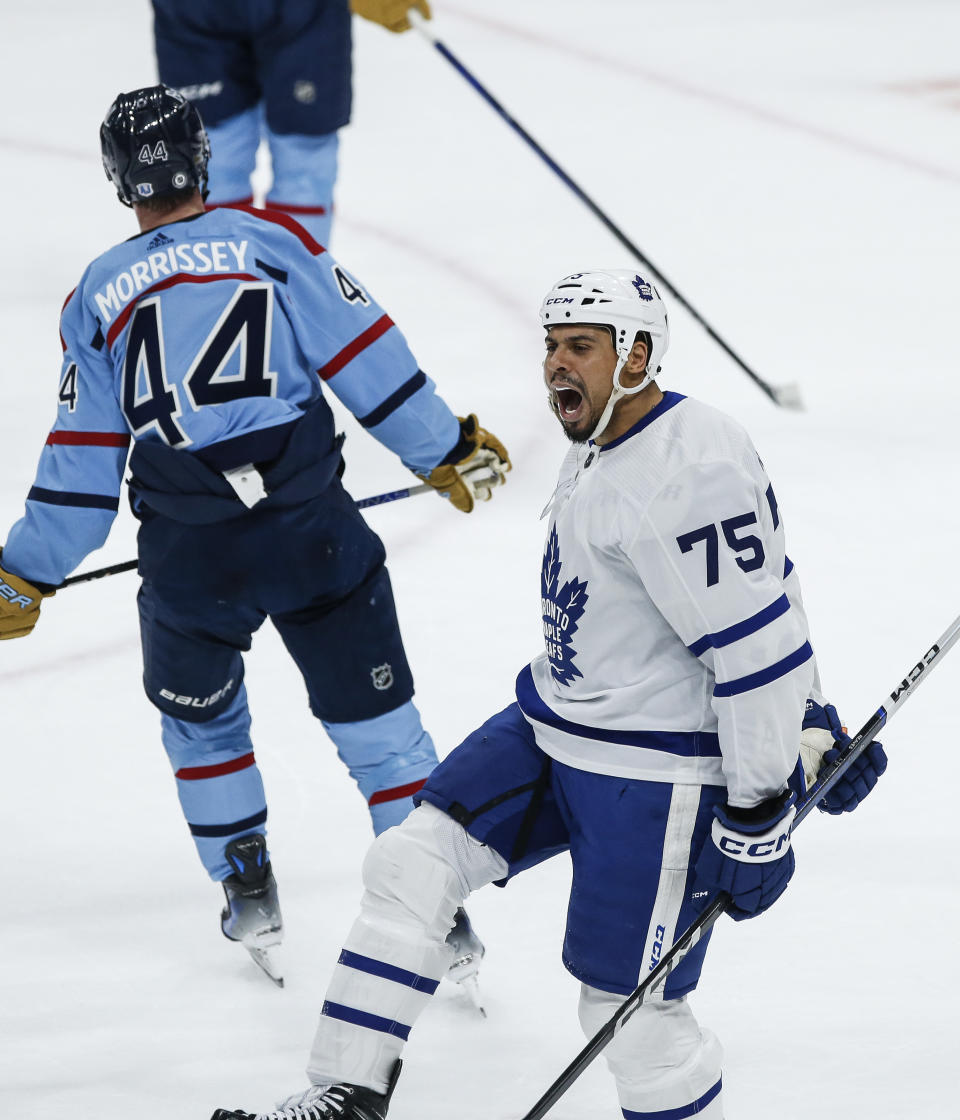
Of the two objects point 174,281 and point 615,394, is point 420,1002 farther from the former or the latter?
point 174,281

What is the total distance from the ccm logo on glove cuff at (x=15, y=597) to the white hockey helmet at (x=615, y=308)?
3.40ft

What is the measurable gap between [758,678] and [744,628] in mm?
58

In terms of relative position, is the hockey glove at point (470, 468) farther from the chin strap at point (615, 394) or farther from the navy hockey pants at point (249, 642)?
the chin strap at point (615, 394)

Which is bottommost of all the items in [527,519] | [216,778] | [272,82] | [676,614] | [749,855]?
[527,519]

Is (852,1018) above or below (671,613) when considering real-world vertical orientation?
below

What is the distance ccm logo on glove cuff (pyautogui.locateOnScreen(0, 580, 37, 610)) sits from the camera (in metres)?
2.60

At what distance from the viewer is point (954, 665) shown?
3.52m

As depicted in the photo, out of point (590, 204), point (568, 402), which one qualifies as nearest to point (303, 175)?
point (590, 204)

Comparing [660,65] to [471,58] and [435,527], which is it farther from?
[435,527]

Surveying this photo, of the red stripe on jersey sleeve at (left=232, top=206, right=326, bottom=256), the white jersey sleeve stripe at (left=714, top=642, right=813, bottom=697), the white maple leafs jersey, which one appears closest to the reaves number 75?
the white maple leafs jersey

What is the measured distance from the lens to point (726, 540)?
184cm

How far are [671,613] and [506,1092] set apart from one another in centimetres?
89

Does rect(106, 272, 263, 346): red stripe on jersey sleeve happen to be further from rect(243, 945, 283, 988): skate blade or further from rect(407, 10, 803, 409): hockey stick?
rect(407, 10, 803, 409): hockey stick

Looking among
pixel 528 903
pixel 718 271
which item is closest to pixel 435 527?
pixel 528 903
